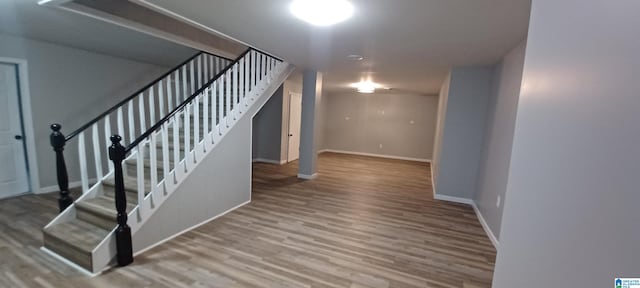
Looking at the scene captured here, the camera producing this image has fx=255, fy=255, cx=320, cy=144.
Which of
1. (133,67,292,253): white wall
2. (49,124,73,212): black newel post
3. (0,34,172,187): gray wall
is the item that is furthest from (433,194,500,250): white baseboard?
(0,34,172,187): gray wall

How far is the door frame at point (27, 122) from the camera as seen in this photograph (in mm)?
3492

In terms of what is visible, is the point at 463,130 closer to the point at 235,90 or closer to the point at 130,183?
the point at 235,90

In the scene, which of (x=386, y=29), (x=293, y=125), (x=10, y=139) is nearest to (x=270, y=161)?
(x=293, y=125)

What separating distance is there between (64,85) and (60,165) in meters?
2.27

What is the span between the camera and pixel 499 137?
3.15m

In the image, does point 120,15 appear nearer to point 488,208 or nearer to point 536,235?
point 536,235

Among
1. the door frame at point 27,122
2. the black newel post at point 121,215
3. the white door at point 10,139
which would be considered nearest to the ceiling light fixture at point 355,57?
the black newel post at point 121,215

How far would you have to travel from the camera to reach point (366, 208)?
3.85 meters

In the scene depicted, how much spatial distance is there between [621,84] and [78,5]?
3.77 metres

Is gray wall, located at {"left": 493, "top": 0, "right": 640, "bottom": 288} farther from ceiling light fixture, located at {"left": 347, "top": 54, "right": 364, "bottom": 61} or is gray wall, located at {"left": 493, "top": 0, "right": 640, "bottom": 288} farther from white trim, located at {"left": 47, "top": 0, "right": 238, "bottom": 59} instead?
white trim, located at {"left": 47, "top": 0, "right": 238, "bottom": 59}

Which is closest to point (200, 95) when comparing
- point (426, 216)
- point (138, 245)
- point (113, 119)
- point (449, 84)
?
point (138, 245)

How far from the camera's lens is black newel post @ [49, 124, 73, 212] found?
2350 millimetres

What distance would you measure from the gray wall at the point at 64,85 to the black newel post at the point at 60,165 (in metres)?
1.97

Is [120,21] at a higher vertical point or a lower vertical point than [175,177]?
higher
